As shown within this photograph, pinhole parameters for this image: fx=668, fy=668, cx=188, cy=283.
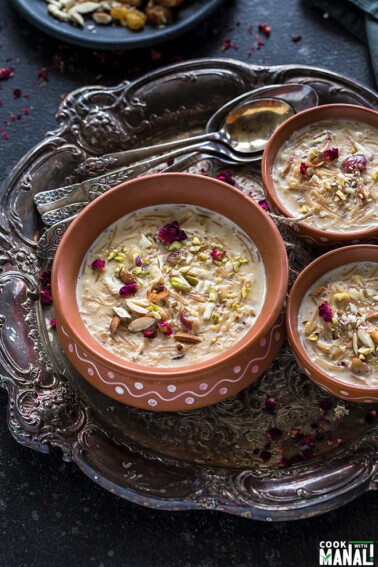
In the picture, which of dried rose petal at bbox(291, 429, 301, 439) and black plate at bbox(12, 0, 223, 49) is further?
black plate at bbox(12, 0, 223, 49)

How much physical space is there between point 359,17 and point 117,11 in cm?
132

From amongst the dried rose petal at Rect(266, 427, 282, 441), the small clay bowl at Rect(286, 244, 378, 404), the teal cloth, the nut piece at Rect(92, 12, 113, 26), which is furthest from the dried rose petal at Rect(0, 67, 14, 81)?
the dried rose petal at Rect(266, 427, 282, 441)

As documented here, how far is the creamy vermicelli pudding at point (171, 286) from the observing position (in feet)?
8.28

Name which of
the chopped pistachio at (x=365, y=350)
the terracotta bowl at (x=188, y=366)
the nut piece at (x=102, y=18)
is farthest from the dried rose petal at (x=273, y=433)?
the nut piece at (x=102, y=18)

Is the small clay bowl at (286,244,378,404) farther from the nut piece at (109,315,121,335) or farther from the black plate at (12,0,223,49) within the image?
the black plate at (12,0,223,49)

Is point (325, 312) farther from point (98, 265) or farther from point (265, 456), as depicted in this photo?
point (98, 265)

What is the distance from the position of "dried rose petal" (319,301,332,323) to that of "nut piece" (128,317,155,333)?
64 centimetres

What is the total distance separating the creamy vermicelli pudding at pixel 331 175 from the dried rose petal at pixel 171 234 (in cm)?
48

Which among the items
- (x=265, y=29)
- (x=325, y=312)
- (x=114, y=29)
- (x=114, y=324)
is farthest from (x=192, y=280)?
(x=265, y=29)

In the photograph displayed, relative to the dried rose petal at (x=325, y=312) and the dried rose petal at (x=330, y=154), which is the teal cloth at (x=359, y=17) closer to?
the dried rose petal at (x=330, y=154)

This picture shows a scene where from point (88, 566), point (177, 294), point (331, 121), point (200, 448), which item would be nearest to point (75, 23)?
point (331, 121)

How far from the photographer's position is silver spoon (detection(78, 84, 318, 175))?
3.15 m

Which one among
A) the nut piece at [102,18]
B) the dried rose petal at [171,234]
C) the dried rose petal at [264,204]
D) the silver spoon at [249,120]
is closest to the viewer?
the dried rose petal at [171,234]

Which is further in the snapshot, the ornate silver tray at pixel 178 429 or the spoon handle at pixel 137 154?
the spoon handle at pixel 137 154
